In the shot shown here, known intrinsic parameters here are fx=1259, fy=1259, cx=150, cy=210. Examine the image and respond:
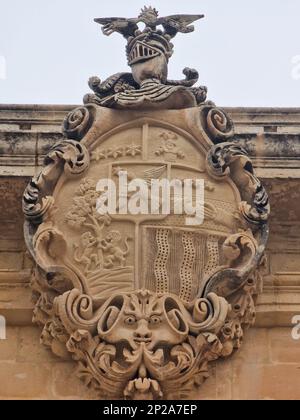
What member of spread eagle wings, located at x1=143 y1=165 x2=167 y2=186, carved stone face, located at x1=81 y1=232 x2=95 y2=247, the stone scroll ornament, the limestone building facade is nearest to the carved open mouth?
the stone scroll ornament

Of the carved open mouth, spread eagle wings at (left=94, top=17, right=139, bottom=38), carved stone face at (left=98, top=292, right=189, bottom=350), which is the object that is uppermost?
spread eagle wings at (left=94, top=17, right=139, bottom=38)

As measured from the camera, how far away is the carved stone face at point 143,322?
6453 mm

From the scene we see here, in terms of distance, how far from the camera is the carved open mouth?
7414mm

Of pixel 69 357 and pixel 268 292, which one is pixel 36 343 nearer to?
pixel 69 357

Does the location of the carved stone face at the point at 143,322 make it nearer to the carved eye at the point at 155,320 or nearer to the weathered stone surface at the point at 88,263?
the carved eye at the point at 155,320

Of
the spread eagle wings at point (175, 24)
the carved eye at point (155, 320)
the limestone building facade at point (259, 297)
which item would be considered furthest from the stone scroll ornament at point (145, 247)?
the spread eagle wings at point (175, 24)

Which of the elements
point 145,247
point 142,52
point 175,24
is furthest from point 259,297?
point 175,24

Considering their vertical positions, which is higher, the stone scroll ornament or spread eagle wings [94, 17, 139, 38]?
spread eagle wings [94, 17, 139, 38]

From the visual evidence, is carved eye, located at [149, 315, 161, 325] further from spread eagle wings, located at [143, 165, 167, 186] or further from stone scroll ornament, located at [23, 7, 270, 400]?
spread eagle wings, located at [143, 165, 167, 186]

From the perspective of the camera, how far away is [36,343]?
684 centimetres

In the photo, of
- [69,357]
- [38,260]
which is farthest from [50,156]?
[69,357]

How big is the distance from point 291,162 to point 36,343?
1744mm

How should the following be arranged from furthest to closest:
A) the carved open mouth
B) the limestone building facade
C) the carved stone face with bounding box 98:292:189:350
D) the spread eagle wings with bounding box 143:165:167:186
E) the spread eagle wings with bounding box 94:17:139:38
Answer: the spread eagle wings with bounding box 94:17:139:38 → the carved open mouth → the spread eagle wings with bounding box 143:165:167:186 → the limestone building facade → the carved stone face with bounding box 98:292:189:350

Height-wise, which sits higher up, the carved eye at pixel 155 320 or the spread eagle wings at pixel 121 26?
the spread eagle wings at pixel 121 26
